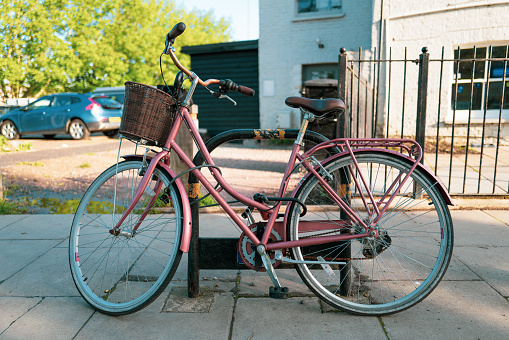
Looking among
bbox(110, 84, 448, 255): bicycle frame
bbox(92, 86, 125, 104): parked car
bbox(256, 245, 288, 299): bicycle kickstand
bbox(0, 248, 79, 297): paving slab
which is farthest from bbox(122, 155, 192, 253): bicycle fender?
bbox(92, 86, 125, 104): parked car

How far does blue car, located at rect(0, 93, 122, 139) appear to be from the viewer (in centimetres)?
1548

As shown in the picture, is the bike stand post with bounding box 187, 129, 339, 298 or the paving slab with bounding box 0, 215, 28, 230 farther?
the paving slab with bounding box 0, 215, 28, 230

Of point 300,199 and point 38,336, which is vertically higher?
point 300,199

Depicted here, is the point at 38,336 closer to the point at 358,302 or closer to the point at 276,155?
the point at 358,302

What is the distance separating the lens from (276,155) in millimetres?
10906

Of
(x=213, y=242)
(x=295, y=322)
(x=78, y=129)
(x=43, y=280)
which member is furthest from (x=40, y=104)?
(x=295, y=322)

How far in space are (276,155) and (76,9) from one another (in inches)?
787

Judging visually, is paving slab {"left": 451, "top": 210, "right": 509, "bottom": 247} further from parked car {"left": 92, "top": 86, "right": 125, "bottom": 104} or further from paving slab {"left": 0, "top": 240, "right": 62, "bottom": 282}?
parked car {"left": 92, "top": 86, "right": 125, "bottom": 104}

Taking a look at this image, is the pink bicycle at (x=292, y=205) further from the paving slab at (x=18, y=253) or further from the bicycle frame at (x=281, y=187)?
the paving slab at (x=18, y=253)

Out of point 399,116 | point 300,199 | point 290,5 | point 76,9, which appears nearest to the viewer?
point 300,199

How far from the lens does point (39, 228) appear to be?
14.8 feet

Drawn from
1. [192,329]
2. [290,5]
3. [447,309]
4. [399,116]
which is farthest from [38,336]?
[290,5]

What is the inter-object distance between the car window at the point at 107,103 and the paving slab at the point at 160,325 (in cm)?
1421

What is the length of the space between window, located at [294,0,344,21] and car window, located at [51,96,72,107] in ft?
28.3
